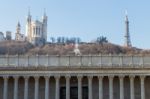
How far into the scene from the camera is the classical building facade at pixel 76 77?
2464 inches

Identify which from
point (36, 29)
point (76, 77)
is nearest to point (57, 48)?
point (36, 29)

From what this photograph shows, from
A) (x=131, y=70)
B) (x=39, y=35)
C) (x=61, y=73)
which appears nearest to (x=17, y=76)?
(x=61, y=73)

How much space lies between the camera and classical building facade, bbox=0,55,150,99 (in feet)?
205

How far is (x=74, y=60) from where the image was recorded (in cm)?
6462

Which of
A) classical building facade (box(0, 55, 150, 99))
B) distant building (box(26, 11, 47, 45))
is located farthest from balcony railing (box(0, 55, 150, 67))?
distant building (box(26, 11, 47, 45))

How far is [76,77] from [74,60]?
259cm

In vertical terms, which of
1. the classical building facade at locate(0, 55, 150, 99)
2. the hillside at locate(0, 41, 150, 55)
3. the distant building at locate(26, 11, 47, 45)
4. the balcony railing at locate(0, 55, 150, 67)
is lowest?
the classical building facade at locate(0, 55, 150, 99)

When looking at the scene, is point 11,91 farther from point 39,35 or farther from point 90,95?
point 39,35

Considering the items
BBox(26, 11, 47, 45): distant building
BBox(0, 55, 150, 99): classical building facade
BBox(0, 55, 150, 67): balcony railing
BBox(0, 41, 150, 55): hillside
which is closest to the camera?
BBox(0, 55, 150, 99): classical building facade

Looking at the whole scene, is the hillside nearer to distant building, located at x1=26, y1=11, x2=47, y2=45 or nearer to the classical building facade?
distant building, located at x1=26, y1=11, x2=47, y2=45

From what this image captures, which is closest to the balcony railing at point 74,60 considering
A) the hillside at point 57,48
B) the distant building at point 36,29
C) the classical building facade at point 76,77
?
the classical building facade at point 76,77

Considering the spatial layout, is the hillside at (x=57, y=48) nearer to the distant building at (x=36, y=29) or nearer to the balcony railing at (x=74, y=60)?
the distant building at (x=36, y=29)

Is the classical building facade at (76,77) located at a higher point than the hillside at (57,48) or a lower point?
lower

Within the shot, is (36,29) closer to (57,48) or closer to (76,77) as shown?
(57,48)
